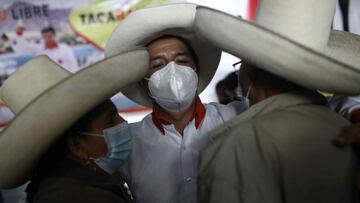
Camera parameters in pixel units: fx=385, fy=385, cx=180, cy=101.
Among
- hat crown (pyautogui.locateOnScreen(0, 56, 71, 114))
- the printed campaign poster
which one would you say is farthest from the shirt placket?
the printed campaign poster

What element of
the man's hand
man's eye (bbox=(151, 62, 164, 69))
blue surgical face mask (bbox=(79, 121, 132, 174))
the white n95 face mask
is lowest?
blue surgical face mask (bbox=(79, 121, 132, 174))

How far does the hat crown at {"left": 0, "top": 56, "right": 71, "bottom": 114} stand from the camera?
1.22 meters

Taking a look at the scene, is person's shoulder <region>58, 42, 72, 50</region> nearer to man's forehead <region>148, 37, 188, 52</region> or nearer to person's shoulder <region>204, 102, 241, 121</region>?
man's forehead <region>148, 37, 188, 52</region>

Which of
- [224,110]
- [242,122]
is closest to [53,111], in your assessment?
[242,122]

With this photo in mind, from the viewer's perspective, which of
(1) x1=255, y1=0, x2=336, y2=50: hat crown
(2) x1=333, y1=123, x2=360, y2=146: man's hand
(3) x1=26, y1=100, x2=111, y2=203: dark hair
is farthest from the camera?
(3) x1=26, y1=100, x2=111, y2=203: dark hair

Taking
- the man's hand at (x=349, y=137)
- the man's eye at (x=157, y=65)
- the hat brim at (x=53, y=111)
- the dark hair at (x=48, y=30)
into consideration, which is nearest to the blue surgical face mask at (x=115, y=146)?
the hat brim at (x=53, y=111)

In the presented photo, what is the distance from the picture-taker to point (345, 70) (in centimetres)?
89

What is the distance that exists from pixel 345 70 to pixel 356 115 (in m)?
0.28

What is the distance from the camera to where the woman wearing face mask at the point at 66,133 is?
1034 millimetres

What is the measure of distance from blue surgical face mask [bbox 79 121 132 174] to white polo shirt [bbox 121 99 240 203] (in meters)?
0.23

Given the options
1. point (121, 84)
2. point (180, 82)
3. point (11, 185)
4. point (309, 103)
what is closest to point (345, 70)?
point (309, 103)

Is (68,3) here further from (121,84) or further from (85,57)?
(121,84)

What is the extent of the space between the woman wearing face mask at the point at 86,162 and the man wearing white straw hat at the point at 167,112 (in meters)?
0.23

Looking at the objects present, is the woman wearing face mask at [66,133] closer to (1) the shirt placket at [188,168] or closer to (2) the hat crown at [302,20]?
(1) the shirt placket at [188,168]
